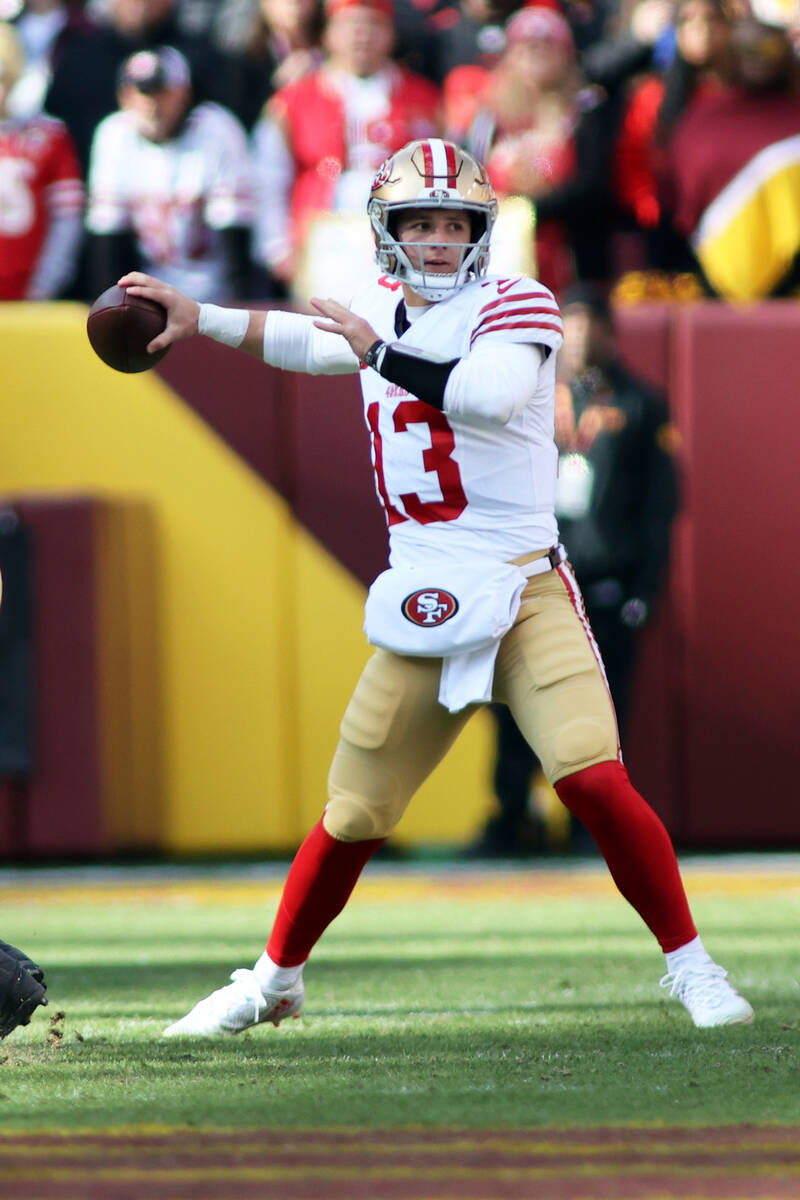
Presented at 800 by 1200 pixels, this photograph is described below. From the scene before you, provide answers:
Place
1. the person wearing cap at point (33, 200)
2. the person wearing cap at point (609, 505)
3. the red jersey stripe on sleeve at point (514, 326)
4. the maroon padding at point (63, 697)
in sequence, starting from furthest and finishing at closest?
1. the person wearing cap at point (33, 200)
2. the maroon padding at point (63, 697)
3. the person wearing cap at point (609, 505)
4. the red jersey stripe on sleeve at point (514, 326)

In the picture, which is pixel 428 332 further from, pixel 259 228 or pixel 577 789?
pixel 259 228

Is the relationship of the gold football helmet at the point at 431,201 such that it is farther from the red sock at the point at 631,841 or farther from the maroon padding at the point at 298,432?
the maroon padding at the point at 298,432

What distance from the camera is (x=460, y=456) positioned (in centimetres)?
368

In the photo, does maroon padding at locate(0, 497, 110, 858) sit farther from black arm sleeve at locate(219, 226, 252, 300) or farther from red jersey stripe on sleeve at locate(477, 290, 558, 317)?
red jersey stripe on sleeve at locate(477, 290, 558, 317)

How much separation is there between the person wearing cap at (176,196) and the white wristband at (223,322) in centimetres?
377

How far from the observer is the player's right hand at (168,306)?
3793 millimetres

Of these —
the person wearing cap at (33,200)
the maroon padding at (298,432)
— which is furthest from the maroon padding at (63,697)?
the person wearing cap at (33,200)

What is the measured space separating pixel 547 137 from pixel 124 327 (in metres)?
4.10

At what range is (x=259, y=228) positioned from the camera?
7832 mm

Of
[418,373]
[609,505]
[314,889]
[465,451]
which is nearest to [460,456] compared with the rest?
[465,451]

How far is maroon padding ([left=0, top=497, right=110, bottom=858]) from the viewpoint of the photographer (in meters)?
7.31

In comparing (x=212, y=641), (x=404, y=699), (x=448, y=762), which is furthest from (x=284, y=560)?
(x=404, y=699)

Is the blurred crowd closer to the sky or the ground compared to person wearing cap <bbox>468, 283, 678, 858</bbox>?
closer to the sky

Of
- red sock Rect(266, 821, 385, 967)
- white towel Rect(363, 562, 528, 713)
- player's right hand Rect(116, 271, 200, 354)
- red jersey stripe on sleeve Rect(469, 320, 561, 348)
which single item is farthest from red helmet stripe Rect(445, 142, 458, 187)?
red sock Rect(266, 821, 385, 967)
